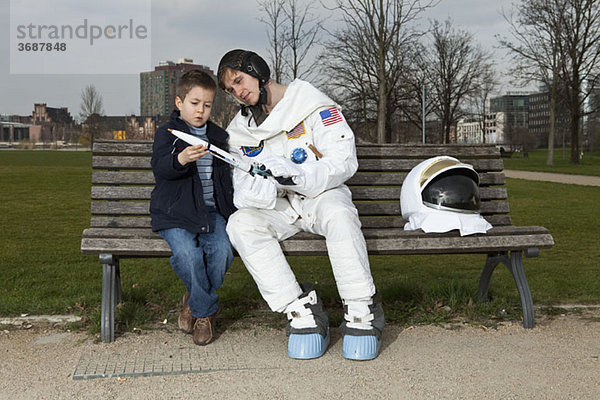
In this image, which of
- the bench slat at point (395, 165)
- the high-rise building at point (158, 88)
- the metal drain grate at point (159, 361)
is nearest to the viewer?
the metal drain grate at point (159, 361)

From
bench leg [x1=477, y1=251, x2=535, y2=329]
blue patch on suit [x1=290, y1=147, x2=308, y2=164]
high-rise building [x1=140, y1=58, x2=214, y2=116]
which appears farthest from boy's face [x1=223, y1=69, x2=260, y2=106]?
high-rise building [x1=140, y1=58, x2=214, y2=116]

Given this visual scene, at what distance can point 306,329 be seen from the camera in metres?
3.54

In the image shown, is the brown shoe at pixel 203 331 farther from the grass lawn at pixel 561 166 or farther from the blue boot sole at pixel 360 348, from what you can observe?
the grass lawn at pixel 561 166

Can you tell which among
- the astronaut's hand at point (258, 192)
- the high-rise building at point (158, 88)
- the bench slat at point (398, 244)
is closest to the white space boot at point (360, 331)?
the bench slat at point (398, 244)

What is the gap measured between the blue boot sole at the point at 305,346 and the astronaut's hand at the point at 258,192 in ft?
2.34

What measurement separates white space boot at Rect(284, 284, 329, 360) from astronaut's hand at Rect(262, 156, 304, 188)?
1.98 feet

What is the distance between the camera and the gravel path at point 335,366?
310cm

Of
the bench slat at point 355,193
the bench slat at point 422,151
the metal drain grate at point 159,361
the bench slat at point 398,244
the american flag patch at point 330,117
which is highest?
the american flag patch at point 330,117

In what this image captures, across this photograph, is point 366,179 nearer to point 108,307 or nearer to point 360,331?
point 360,331

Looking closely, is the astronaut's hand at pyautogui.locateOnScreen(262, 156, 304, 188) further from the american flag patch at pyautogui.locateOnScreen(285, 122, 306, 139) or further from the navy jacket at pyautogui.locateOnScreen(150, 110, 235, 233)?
the navy jacket at pyautogui.locateOnScreen(150, 110, 235, 233)

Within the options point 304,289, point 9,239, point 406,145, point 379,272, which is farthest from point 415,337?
point 9,239

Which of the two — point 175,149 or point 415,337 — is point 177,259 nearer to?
point 175,149

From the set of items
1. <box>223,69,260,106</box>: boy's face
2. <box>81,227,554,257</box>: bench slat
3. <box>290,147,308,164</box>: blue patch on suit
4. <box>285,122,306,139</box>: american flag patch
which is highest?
<box>223,69,260,106</box>: boy's face

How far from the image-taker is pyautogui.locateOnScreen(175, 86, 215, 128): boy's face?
3939 millimetres
